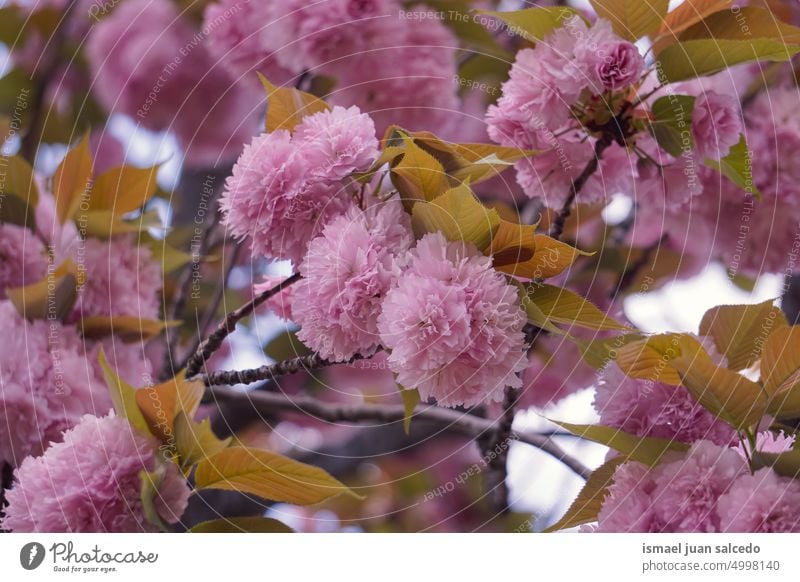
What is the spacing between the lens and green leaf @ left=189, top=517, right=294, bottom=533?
1.45ft

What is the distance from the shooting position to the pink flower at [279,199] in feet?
1.19

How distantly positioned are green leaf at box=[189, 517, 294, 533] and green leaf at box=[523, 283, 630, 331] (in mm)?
198

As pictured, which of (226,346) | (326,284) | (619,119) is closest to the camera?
(326,284)

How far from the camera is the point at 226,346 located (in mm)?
565

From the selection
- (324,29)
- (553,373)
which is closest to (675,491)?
(553,373)

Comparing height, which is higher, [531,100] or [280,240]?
[531,100]

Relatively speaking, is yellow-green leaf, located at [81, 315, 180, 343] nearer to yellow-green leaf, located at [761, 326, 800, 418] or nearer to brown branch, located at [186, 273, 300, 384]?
brown branch, located at [186, 273, 300, 384]

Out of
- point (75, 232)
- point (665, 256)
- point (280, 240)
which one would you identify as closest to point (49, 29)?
point (75, 232)

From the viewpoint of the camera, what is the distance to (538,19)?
452 mm

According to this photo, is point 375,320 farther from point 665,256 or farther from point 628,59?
point 665,256

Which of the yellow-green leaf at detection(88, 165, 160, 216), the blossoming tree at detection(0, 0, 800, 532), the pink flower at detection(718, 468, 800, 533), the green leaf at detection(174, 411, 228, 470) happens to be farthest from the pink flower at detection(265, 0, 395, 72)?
the pink flower at detection(718, 468, 800, 533)

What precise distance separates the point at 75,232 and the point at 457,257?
30 cm

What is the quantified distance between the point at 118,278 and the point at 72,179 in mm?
75

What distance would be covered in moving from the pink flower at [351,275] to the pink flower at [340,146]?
0.02m
